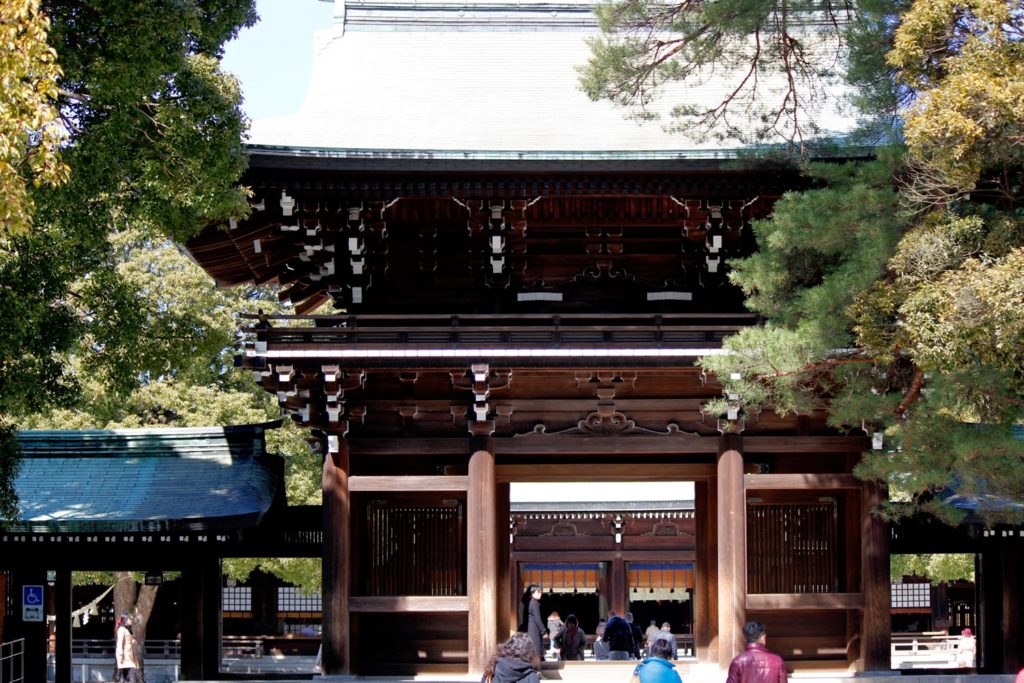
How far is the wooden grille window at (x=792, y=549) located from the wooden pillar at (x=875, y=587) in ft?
2.28

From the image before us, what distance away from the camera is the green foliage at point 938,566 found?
2625cm

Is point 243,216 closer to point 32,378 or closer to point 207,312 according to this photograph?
point 32,378

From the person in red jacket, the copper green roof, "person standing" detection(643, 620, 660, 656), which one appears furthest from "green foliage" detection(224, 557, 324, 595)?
the person in red jacket

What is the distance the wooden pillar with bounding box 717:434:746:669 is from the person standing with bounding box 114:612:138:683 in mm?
7742

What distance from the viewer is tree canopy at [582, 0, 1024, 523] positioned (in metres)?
10.3

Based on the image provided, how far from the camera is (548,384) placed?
1511 centimetres

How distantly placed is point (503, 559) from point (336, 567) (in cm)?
289

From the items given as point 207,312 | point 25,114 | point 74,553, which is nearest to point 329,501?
point 74,553

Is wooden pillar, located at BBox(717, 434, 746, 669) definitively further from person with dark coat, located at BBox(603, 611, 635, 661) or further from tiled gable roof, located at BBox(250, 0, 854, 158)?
person with dark coat, located at BBox(603, 611, 635, 661)

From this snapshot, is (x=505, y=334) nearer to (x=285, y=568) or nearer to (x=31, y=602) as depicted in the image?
(x=31, y=602)

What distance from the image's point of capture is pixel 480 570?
47.7 feet

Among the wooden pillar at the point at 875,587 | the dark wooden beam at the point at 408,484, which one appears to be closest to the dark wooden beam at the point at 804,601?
the wooden pillar at the point at 875,587

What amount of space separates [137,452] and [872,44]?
10551 millimetres

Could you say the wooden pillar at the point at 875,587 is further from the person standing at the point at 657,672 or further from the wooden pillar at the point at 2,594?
the wooden pillar at the point at 2,594
